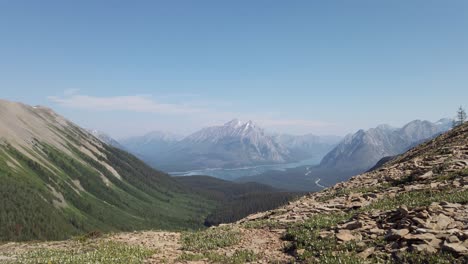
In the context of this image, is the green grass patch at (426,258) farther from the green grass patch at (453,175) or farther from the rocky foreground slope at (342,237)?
the green grass patch at (453,175)

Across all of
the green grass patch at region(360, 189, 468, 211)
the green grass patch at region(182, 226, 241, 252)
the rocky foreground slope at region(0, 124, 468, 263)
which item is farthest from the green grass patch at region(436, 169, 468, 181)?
the green grass patch at region(182, 226, 241, 252)

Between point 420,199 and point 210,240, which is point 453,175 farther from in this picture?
point 210,240

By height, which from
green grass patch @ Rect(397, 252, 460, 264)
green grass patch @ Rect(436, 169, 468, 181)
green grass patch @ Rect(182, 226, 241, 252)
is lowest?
green grass patch @ Rect(182, 226, 241, 252)

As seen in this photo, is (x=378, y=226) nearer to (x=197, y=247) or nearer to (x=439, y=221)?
(x=439, y=221)

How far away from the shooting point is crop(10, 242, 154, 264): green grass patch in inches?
655

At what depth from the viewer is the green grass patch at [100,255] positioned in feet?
54.6

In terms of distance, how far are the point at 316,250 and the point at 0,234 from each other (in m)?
205

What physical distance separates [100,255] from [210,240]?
6230 millimetres

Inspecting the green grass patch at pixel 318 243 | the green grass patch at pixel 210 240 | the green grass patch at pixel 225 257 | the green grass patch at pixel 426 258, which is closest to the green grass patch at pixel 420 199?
the green grass patch at pixel 318 243

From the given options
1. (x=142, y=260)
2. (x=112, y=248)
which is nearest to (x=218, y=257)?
(x=142, y=260)

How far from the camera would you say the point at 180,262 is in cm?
1695

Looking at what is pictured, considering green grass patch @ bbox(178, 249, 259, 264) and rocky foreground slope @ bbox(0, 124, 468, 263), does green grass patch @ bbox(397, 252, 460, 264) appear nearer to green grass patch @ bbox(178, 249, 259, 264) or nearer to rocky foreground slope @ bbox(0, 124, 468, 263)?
rocky foreground slope @ bbox(0, 124, 468, 263)

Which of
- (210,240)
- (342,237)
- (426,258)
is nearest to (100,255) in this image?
(210,240)

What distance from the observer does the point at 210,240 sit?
2045 cm
